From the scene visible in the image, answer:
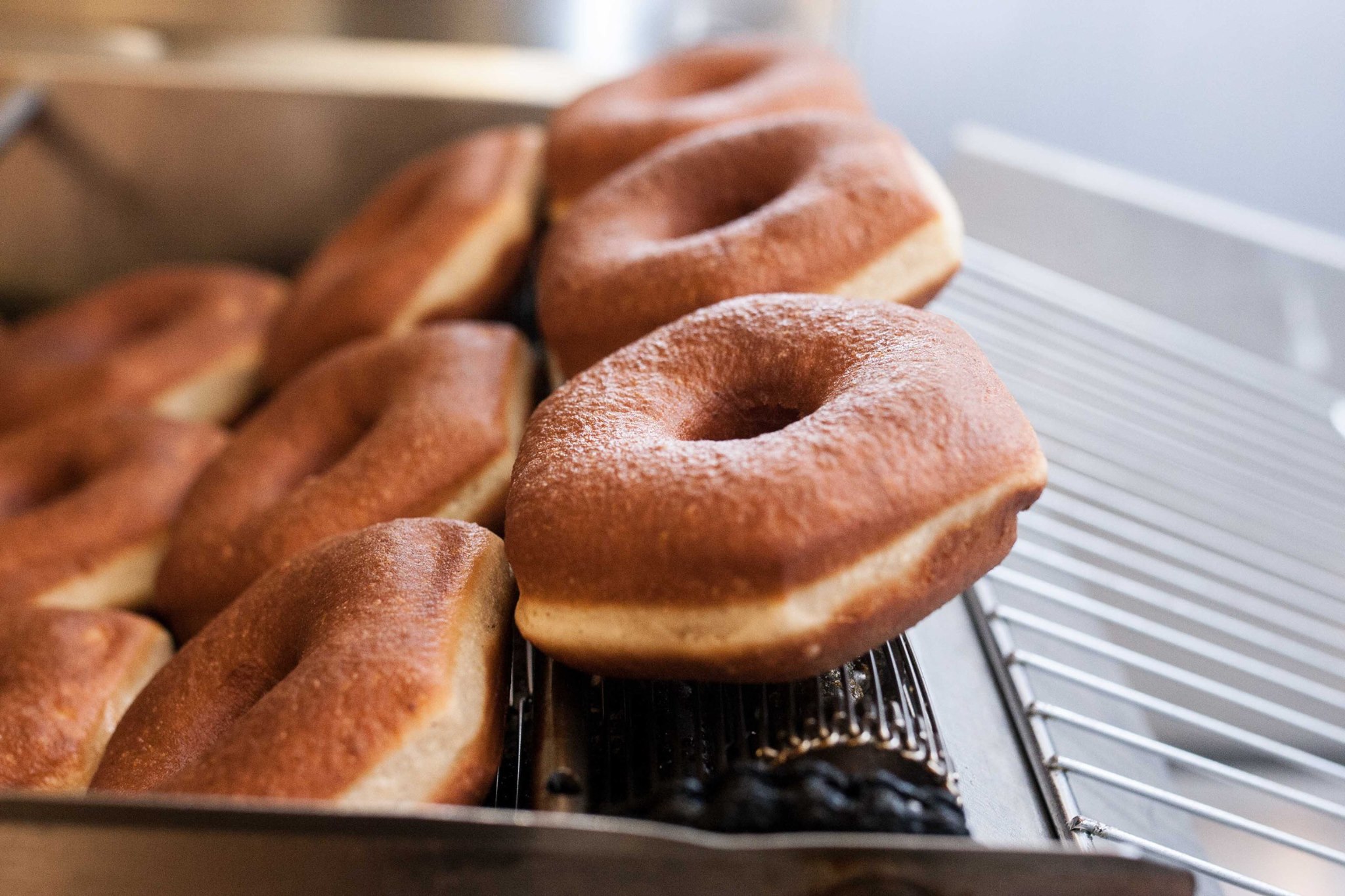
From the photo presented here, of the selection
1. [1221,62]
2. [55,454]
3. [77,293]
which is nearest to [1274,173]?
[1221,62]

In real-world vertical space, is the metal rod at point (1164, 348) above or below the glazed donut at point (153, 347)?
above

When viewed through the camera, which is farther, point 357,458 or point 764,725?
point 357,458

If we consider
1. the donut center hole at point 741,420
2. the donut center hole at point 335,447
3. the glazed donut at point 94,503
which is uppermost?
the donut center hole at point 741,420

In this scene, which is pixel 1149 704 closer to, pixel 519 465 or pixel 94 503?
pixel 519 465

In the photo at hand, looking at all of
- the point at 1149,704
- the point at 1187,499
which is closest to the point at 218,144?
the point at 1187,499

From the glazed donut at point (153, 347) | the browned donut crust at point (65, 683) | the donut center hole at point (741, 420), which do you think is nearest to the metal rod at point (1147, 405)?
the donut center hole at point (741, 420)

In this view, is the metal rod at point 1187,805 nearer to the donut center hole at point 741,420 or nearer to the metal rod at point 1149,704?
the metal rod at point 1149,704

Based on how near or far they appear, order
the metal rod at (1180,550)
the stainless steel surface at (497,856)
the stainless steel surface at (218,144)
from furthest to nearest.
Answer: the stainless steel surface at (218,144), the metal rod at (1180,550), the stainless steel surface at (497,856)
